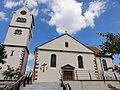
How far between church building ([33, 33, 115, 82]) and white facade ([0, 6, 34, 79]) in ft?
13.1

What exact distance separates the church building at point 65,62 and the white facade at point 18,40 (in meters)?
3.99

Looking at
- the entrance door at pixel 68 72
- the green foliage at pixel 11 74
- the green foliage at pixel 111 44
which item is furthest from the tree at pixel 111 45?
the green foliage at pixel 11 74

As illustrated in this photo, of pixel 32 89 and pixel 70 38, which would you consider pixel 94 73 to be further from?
pixel 32 89

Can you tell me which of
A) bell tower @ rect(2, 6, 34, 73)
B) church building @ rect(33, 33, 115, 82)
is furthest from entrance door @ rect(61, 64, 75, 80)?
bell tower @ rect(2, 6, 34, 73)

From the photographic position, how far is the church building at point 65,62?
16.9m

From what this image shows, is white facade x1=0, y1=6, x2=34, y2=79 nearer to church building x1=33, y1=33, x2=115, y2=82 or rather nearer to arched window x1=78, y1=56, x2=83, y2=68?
church building x1=33, y1=33, x2=115, y2=82

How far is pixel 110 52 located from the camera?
1550cm

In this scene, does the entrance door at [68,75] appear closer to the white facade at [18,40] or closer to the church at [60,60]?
the church at [60,60]

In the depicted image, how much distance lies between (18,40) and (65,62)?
9.67 metres

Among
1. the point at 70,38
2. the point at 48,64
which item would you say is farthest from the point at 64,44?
the point at 48,64

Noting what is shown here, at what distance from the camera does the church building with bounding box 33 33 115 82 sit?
55.6ft

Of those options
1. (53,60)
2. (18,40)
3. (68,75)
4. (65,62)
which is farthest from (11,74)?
(68,75)

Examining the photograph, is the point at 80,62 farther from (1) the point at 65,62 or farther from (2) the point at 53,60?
(2) the point at 53,60

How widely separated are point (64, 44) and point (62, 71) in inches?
181
